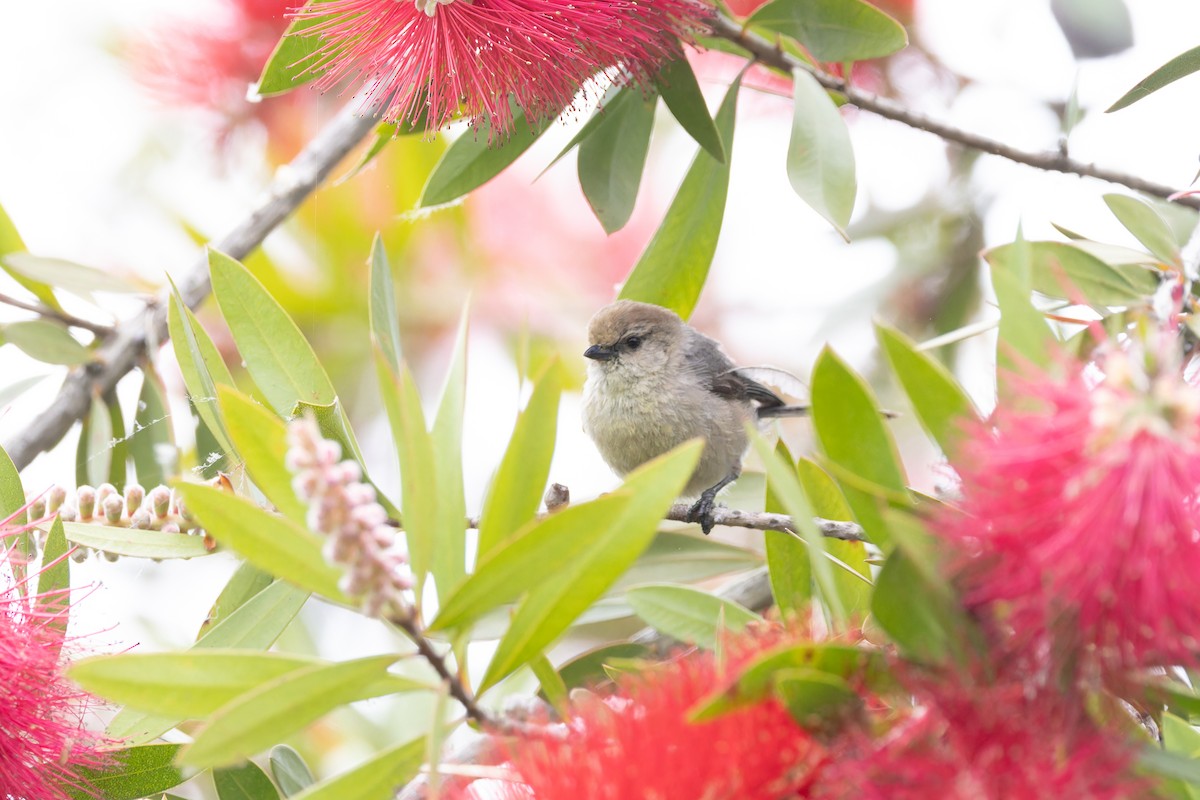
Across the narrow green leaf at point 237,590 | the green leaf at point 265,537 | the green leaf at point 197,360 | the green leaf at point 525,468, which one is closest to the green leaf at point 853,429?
the green leaf at point 525,468

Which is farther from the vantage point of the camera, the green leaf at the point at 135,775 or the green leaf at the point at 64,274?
the green leaf at the point at 64,274

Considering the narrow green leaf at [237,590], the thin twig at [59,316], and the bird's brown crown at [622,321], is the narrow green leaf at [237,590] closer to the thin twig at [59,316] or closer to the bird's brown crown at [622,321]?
the thin twig at [59,316]

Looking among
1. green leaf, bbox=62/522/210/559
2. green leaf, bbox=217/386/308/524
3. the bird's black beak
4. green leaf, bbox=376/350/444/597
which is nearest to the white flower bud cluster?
green leaf, bbox=376/350/444/597

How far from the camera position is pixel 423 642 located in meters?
0.96

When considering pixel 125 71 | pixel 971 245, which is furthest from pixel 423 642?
pixel 971 245

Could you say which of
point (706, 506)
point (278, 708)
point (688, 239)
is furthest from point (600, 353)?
point (278, 708)

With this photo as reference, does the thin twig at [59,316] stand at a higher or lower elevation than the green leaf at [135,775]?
higher

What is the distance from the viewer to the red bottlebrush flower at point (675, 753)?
0.95 metres

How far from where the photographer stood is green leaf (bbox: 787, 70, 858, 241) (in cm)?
160

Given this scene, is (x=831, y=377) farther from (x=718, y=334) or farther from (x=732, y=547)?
(x=718, y=334)

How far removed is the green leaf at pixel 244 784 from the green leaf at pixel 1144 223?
1.52 m

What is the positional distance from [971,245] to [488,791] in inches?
113

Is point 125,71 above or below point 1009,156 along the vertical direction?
→ above

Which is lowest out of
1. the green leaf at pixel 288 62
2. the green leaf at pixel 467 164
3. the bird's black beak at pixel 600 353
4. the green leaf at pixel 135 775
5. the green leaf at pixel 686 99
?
→ the green leaf at pixel 135 775
